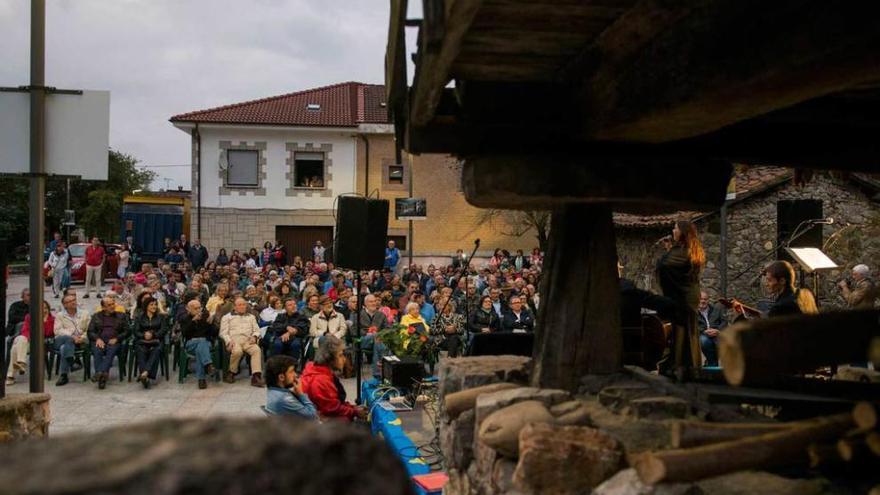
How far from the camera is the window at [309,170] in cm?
2628

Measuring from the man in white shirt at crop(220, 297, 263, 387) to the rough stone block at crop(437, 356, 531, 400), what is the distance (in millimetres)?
7639

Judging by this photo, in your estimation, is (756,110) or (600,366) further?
(600,366)

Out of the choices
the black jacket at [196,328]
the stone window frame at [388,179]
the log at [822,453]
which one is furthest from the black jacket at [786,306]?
the stone window frame at [388,179]

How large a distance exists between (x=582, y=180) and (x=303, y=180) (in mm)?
23934

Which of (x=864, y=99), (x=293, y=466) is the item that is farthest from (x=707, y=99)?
(x=293, y=466)

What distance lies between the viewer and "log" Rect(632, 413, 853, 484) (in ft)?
7.05

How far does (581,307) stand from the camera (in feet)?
11.5

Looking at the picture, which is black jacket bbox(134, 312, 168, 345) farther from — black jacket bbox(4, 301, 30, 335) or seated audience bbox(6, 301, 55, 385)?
black jacket bbox(4, 301, 30, 335)

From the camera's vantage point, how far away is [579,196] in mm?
3316

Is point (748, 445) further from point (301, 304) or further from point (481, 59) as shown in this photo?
point (301, 304)

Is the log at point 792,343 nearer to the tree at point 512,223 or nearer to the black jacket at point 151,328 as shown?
the black jacket at point 151,328

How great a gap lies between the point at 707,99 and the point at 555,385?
63.7 inches

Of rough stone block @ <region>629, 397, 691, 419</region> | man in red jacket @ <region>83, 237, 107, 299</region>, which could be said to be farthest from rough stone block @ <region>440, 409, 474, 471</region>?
man in red jacket @ <region>83, 237, 107, 299</region>

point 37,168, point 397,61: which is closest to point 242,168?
point 37,168
